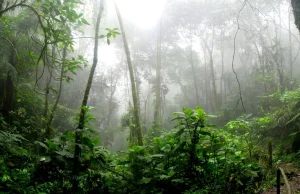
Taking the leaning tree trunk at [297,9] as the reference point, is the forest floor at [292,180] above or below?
below

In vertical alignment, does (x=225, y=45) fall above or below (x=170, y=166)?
above

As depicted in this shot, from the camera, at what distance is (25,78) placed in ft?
34.4

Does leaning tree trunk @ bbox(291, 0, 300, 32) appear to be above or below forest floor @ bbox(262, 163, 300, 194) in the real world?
above

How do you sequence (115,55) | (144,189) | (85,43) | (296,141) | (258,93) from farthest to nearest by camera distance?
(115,55) < (85,43) < (258,93) < (296,141) < (144,189)

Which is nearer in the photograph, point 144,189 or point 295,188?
point 295,188

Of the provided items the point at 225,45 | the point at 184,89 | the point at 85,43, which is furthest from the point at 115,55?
the point at 225,45

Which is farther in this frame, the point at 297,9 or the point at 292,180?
the point at 292,180

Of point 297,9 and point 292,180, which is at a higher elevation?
point 297,9

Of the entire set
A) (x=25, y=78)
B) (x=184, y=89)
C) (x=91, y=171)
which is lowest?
(x=91, y=171)

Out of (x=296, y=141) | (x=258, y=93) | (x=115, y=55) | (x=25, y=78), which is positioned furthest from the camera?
(x=115, y=55)

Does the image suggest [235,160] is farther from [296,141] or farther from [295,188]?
[296,141]

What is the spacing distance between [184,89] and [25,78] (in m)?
23.7

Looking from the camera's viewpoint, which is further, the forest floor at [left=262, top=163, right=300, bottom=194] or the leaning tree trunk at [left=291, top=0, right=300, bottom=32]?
the forest floor at [left=262, top=163, right=300, bottom=194]

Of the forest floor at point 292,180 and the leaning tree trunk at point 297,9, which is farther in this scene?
the forest floor at point 292,180
